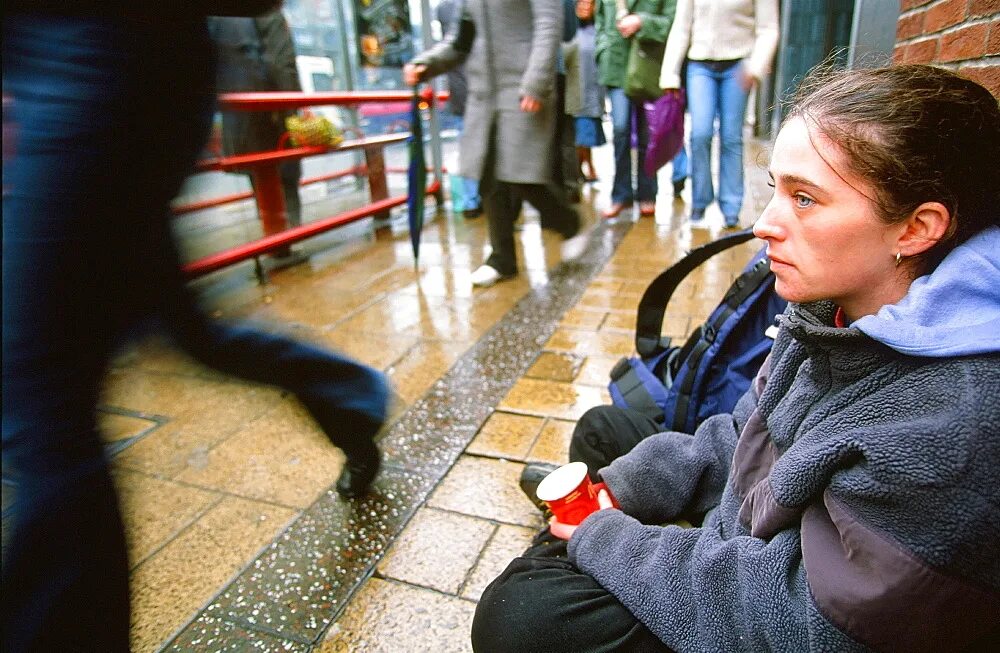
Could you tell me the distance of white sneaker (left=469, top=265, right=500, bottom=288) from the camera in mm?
4023

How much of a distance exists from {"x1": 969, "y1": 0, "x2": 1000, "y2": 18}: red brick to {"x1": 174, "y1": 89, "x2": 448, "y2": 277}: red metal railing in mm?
3073

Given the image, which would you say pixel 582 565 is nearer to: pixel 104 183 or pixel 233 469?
pixel 104 183

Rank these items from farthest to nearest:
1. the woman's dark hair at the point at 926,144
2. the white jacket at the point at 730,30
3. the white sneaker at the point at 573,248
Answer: the white sneaker at the point at 573,248 < the white jacket at the point at 730,30 < the woman's dark hair at the point at 926,144

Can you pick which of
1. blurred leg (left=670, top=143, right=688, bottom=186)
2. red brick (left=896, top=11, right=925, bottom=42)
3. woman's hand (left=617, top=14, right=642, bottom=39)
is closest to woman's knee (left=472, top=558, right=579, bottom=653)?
red brick (left=896, top=11, right=925, bottom=42)

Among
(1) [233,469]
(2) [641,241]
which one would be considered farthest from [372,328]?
(2) [641,241]

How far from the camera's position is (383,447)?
2322mm

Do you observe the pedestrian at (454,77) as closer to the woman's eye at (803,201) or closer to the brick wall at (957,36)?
the brick wall at (957,36)

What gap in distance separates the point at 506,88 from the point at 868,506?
3.27 m

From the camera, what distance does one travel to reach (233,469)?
227cm

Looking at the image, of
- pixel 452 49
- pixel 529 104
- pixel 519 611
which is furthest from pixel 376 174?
pixel 519 611

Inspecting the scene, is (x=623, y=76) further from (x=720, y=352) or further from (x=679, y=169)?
(x=720, y=352)

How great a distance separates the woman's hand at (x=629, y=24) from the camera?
16.2ft

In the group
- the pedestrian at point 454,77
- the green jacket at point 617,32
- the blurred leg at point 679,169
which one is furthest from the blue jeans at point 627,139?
the pedestrian at point 454,77

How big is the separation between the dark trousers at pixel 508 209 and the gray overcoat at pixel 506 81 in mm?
83
